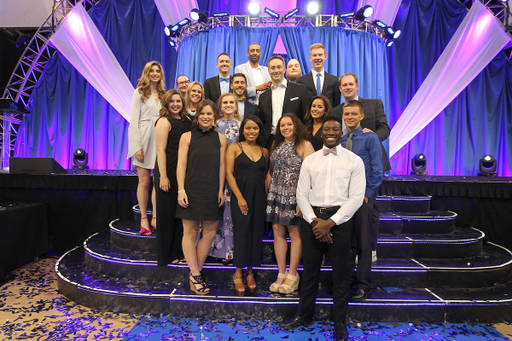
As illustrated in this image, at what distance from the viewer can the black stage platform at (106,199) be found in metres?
4.12

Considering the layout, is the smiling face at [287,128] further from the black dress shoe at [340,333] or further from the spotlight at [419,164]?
the spotlight at [419,164]

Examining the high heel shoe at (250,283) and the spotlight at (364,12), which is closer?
the high heel shoe at (250,283)

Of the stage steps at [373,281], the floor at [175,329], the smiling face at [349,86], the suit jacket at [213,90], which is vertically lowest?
the floor at [175,329]

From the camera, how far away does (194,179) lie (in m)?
2.37

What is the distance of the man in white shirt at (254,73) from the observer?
302 cm

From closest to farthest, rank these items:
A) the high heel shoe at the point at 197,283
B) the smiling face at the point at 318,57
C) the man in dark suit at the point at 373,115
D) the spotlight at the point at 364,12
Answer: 1. the high heel shoe at the point at 197,283
2. the man in dark suit at the point at 373,115
3. the smiling face at the point at 318,57
4. the spotlight at the point at 364,12

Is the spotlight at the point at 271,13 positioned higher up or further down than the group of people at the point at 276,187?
higher up

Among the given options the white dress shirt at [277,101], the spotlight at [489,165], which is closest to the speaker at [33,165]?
the white dress shirt at [277,101]

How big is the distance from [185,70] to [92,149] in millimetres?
3087

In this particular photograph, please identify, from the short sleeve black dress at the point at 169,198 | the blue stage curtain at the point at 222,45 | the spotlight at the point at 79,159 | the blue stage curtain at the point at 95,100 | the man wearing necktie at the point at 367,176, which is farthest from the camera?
the blue stage curtain at the point at 95,100

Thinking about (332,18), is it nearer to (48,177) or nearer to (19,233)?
(48,177)

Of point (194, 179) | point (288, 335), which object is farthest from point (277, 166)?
point (288, 335)

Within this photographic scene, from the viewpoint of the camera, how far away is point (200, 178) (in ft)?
7.77

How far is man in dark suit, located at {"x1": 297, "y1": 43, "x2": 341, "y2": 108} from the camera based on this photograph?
3.13 meters
